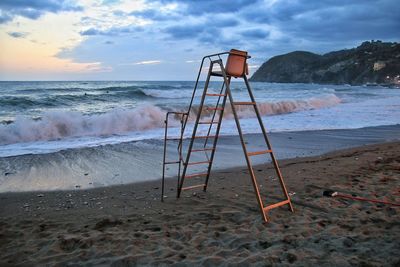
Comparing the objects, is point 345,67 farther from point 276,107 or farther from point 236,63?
point 236,63

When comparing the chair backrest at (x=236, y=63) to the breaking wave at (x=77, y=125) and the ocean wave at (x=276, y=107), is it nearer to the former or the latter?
the breaking wave at (x=77, y=125)

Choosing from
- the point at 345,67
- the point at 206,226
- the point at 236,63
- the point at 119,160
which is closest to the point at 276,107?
the point at 119,160

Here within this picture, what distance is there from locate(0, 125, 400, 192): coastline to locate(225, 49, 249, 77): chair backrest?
3.33m

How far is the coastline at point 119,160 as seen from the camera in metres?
6.96

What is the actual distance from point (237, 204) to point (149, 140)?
6831 millimetres

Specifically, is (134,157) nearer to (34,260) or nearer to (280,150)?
(280,150)

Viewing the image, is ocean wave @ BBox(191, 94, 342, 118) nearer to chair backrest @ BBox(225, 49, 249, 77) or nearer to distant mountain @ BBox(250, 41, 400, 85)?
chair backrest @ BBox(225, 49, 249, 77)

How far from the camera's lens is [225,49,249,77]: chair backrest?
15.6 ft

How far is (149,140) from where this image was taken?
1165 cm

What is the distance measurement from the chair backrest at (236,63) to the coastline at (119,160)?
10.9 ft

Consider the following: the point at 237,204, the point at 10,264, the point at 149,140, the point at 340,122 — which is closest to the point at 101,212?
the point at 10,264

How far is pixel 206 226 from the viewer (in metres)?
4.37

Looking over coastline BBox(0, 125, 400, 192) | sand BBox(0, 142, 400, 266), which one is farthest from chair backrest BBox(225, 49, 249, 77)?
coastline BBox(0, 125, 400, 192)

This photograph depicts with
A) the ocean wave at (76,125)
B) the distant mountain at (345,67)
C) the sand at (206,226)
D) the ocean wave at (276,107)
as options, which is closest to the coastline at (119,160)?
the sand at (206,226)
